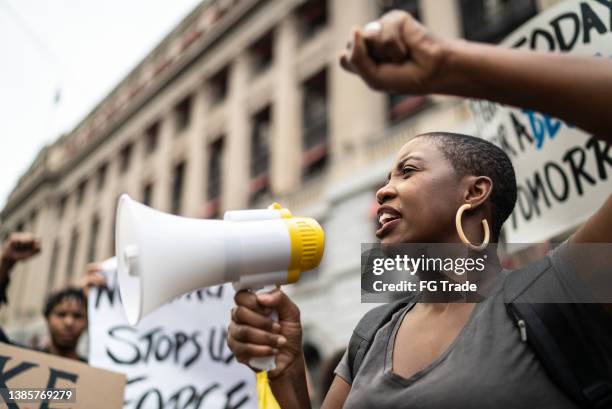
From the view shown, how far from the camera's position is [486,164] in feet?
4.42

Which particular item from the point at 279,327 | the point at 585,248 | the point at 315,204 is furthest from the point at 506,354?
the point at 315,204

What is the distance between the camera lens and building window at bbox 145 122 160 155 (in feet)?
65.9

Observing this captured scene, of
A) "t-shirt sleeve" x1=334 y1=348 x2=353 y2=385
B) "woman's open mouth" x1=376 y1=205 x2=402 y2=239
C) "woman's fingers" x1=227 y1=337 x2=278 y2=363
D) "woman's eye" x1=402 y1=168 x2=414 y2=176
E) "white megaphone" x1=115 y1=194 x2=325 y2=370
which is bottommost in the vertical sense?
"t-shirt sleeve" x1=334 y1=348 x2=353 y2=385

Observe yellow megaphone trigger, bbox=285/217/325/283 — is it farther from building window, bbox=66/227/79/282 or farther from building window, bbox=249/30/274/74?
building window, bbox=66/227/79/282

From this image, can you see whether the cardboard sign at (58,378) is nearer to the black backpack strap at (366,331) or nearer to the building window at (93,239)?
the black backpack strap at (366,331)

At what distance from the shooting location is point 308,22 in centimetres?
1431

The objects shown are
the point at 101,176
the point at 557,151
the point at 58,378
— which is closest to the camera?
the point at 58,378

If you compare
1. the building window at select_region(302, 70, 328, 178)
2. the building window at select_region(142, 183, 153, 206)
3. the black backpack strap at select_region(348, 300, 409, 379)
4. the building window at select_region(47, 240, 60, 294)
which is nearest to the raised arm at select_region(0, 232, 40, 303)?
the black backpack strap at select_region(348, 300, 409, 379)

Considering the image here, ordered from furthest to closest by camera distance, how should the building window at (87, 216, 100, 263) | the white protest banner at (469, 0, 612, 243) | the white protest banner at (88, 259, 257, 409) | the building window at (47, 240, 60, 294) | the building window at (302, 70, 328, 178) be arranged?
the building window at (47, 240, 60, 294), the building window at (87, 216, 100, 263), the building window at (302, 70, 328, 178), the white protest banner at (88, 259, 257, 409), the white protest banner at (469, 0, 612, 243)

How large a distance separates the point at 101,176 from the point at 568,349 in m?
23.4

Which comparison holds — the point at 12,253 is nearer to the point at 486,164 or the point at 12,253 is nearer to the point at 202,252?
the point at 202,252

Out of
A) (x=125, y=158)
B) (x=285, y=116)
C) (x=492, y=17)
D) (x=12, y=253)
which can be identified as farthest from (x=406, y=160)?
(x=125, y=158)

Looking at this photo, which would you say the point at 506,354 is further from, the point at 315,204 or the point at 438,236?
the point at 315,204

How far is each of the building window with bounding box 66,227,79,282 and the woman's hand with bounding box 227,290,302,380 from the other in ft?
74.5
